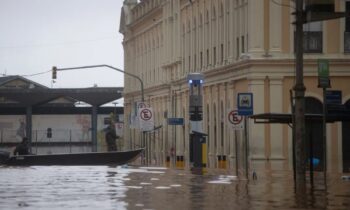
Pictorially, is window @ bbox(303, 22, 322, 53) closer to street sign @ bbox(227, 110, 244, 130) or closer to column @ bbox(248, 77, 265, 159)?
column @ bbox(248, 77, 265, 159)

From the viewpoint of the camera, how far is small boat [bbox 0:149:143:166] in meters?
54.3

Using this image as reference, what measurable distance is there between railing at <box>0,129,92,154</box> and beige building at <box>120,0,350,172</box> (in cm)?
4314

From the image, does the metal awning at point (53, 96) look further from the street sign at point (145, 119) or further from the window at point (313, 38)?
the window at point (313, 38)

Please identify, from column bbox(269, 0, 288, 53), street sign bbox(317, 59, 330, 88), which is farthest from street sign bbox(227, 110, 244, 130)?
column bbox(269, 0, 288, 53)

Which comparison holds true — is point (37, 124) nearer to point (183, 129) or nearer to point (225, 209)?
point (183, 129)

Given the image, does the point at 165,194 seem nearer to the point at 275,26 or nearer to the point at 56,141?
the point at 275,26

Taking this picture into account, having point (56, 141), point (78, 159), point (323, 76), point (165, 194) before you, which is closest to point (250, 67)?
point (78, 159)

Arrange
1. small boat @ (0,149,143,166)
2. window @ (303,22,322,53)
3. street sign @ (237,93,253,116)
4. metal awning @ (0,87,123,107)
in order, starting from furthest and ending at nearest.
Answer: metal awning @ (0,87,123,107)
small boat @ (0,149,143,166)
window @ (303,22,322,53)
street sign @ (237,93,253,116)

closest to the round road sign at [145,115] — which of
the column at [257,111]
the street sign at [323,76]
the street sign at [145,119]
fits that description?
the street sign at [145,119]

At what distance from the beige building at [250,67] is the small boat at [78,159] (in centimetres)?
571

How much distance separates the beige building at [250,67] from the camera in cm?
5041

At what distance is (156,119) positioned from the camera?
83812mm

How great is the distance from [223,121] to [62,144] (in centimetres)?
6446

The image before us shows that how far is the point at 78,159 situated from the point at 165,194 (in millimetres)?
30104
